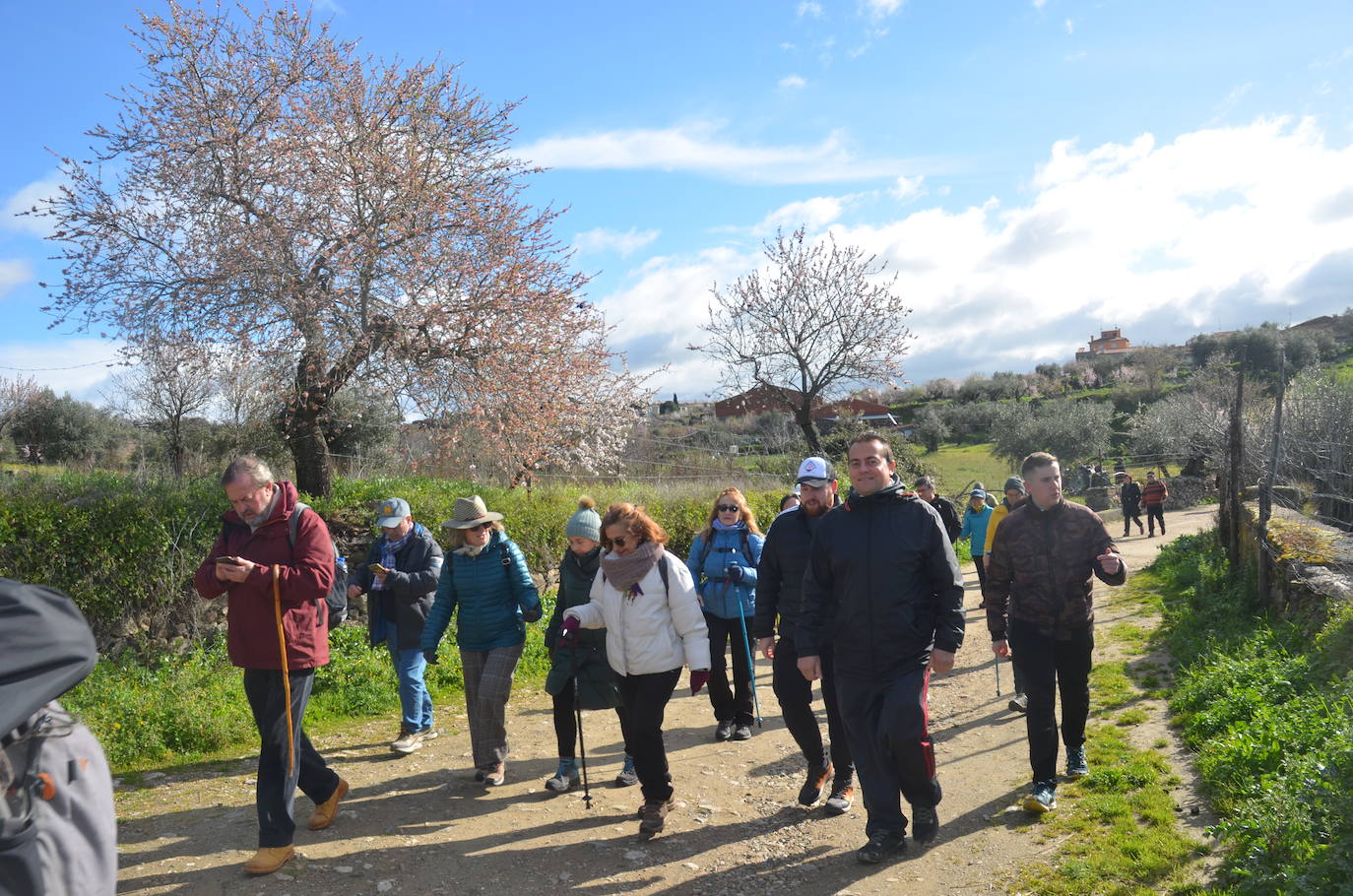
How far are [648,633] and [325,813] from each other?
7.54 ft

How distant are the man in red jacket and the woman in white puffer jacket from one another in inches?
64.6

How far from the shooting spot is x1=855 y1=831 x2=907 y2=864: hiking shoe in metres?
4.82

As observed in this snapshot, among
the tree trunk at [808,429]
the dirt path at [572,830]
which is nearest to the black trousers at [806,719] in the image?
the dirt path at [572,830]

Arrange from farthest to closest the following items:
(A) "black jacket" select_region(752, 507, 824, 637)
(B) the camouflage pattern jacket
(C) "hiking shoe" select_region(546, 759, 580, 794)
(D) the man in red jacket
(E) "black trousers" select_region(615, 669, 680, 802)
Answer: (C) "hiking shoe" select_region(546, 759, 580, 794) → (A) "black jacket" select_region(752, 507, 824, 637) → (B) the camouflage pattern jacket → (E) "black trousers" select_region(615, 669, 680, 802) → (D) the man in red jacket

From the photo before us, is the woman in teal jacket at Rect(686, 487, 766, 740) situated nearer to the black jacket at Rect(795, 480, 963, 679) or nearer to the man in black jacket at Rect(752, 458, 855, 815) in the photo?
the man in black jacket at Rect(752, 458, 855, 815)

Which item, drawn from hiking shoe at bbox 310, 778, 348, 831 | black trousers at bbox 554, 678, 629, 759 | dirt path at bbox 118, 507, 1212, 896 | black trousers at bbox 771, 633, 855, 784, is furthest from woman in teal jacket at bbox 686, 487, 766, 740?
hiking shoe at bbox 310, 778, 348, 831

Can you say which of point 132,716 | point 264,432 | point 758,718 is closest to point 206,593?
point 132,716

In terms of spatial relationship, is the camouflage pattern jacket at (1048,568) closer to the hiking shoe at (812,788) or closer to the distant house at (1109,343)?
the hiking shoe at (812,788)

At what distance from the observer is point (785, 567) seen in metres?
5.96

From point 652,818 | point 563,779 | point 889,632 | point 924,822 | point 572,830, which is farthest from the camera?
point 563,779

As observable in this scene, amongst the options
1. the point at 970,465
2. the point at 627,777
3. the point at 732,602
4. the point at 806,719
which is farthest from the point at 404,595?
the point at 970,465

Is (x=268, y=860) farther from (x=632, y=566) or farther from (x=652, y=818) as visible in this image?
(x=632, y=566)

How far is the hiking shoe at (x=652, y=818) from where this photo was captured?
541 cm

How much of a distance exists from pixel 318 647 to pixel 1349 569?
26.4 ft
